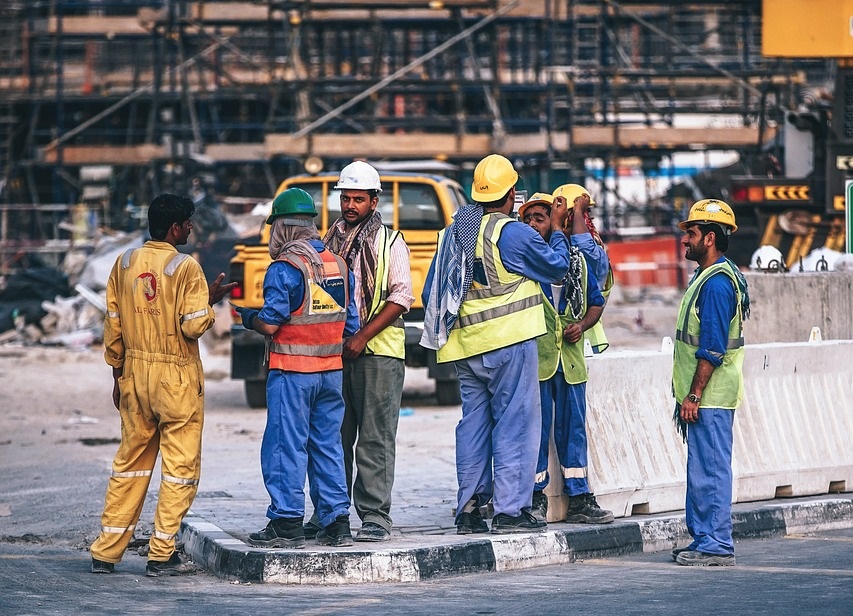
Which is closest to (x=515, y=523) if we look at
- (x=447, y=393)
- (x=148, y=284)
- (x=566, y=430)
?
(x=566, y=430)

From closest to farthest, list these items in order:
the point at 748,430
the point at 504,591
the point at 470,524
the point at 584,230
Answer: the point at 504,591 < the point at 470,524 < the point at 584,230 < the point at 748,430

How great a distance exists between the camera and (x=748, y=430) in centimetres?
930

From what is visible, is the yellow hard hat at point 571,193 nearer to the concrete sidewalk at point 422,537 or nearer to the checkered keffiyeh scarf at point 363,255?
the checkered keffiyeh scarf at point 363,255

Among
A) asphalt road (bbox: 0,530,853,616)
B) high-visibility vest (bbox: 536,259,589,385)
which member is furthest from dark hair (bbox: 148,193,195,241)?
high-visibility vest (bbox: 536,259,589,385)

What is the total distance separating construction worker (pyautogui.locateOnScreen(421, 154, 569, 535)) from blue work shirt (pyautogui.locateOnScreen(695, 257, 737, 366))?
0.75m

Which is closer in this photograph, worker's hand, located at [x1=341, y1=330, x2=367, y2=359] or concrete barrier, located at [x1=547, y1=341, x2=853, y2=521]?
worker's hand, located at [x1=341, y1=330, x2=367, y2=359]

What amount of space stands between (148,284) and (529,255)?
1.92 meters

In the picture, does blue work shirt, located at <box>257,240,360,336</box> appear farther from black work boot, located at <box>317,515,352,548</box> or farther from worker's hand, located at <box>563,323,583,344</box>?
worker's hand, located at <box>563,323,583,344</box>

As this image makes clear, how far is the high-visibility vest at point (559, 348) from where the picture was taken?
8203 mm

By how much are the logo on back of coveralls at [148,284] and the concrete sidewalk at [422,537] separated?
1.29 meters

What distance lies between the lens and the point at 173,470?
7359 mm

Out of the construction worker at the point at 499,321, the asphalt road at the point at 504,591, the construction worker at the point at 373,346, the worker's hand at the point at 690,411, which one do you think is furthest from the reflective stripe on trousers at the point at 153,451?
the worker's hand at the point at 690,411

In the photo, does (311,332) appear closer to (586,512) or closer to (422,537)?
(422,537)

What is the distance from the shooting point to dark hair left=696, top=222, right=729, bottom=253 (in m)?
7.63
